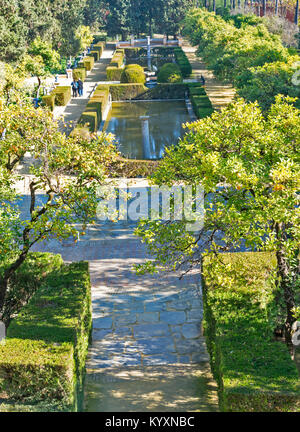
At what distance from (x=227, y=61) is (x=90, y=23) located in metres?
38.5

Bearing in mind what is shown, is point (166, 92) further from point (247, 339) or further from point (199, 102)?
point (247, 339)

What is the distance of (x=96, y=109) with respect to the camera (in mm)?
26484

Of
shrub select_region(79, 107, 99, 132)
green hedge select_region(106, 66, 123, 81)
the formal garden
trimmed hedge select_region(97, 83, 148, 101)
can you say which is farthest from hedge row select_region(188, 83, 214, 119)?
the formal garden

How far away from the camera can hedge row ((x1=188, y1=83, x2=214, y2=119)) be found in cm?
2542

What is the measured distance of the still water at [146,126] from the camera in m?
23.7

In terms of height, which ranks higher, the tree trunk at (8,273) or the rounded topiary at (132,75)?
the rounded topiary at (132,75)

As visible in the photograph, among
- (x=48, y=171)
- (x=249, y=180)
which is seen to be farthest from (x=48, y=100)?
(x=249, y=180)

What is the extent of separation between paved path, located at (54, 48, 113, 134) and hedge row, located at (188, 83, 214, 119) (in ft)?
19.6

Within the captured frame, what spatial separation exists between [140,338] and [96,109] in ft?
58.3

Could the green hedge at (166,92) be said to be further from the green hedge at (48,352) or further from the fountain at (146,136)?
the green hedge at (48,352)

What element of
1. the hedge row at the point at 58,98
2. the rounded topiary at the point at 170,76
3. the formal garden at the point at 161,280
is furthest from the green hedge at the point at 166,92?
the formal garden at the point at 161,280

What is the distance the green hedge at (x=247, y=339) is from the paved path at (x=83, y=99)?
1110 centimetres
